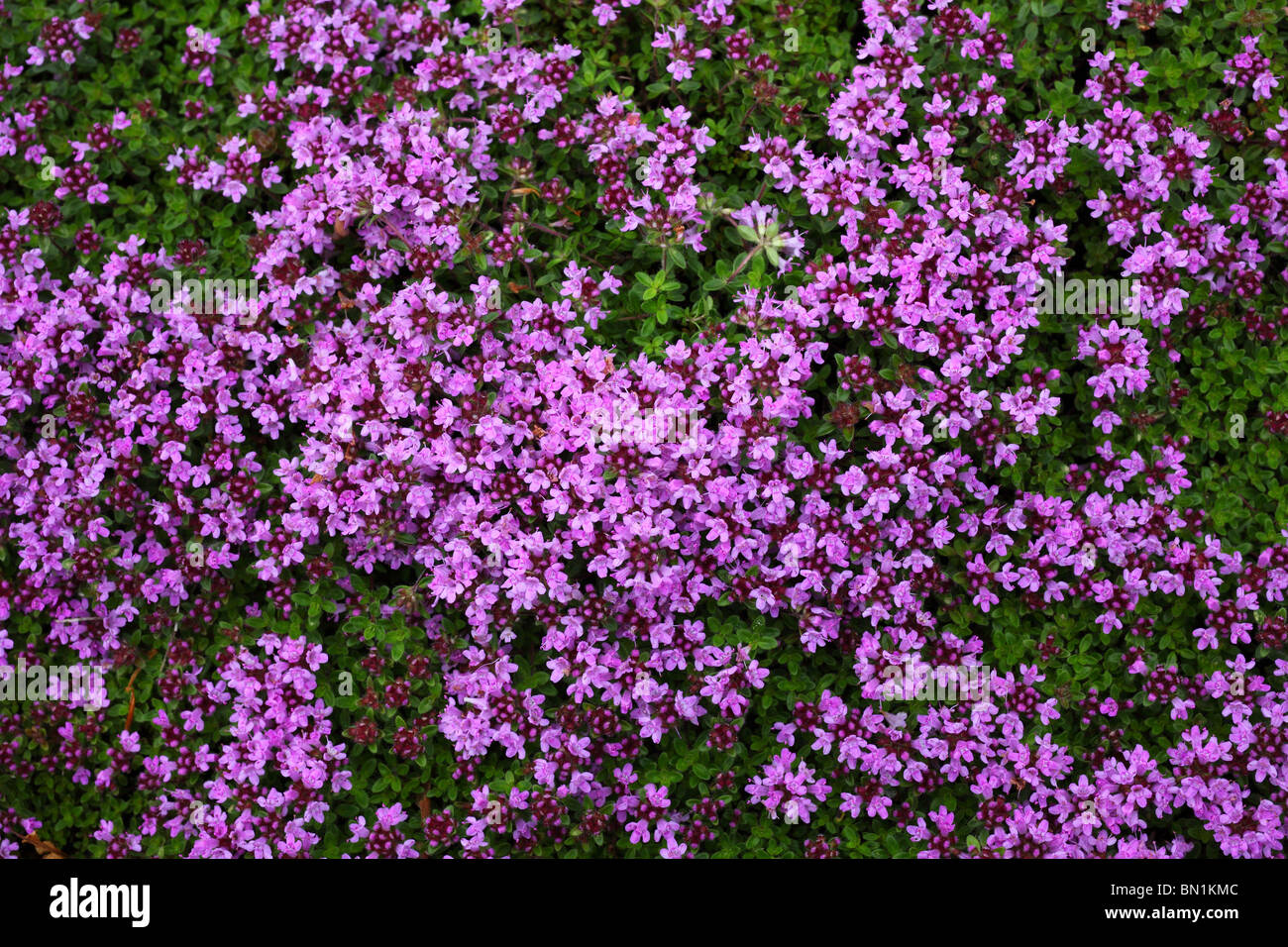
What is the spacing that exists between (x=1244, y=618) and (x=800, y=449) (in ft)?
7.17

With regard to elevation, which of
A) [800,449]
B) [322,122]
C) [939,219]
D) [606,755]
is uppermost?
[322,122]

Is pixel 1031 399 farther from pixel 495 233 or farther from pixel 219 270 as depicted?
pixel 219 270

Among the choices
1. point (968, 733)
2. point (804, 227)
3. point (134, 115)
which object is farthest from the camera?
point (134, 115)

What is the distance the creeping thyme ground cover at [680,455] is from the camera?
4.72m

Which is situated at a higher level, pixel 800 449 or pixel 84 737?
pixel 800 449

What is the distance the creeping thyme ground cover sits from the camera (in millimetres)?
4719

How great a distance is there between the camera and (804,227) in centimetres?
511

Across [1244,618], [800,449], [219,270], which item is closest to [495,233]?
[219,270]

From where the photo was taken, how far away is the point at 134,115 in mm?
5598

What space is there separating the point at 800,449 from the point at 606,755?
65.9 inches

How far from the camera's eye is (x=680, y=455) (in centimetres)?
466
